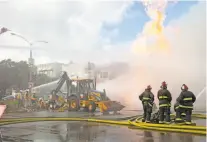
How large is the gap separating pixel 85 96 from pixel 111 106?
3.27 ft

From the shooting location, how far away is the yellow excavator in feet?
28.9

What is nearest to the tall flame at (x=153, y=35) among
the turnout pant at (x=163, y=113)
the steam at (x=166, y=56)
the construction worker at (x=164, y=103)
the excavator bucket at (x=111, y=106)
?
the steam at (x=166, y=56)

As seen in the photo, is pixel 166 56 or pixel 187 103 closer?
pixel 187 103

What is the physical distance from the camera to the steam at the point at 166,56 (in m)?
8.32

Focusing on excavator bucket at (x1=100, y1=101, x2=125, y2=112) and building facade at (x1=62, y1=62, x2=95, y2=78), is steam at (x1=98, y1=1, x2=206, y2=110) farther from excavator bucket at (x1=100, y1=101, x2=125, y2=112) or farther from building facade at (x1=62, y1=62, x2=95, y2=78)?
building facade at (x1=62, y1=62, x2=95, y2=78)

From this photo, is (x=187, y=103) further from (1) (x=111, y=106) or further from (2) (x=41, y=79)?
(2) (x=41, y=79)

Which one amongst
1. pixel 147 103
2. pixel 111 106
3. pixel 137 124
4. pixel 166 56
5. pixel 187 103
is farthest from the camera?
pixel 111 106

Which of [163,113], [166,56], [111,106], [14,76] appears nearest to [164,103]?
[163,113]

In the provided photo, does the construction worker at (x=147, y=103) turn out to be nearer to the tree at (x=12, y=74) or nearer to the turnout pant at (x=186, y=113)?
the turnout pant at (x=186, y=113)

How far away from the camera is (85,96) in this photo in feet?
30.1

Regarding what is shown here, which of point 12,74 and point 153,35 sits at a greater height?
point 153,35

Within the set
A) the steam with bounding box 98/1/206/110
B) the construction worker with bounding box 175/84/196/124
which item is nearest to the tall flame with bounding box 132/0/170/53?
the steam with bounding box 98/1/206/110

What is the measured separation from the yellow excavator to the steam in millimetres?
479

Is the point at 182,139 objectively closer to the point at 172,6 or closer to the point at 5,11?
the point at 172,6
